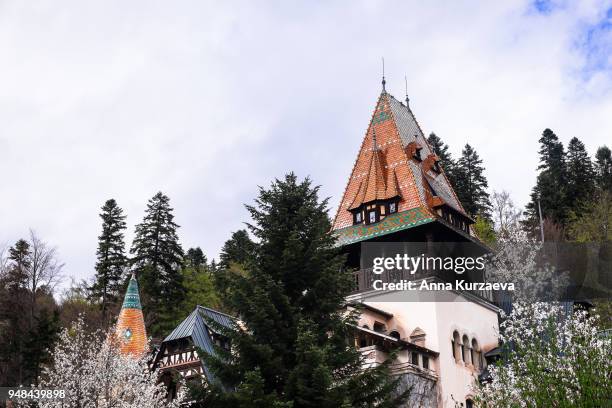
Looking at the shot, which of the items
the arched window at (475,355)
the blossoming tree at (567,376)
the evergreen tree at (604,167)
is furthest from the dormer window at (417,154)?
the evergreen tree at (604,167)

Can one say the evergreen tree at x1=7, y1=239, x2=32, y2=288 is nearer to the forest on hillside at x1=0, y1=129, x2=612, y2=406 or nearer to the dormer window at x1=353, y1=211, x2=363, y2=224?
the forest on hillside at x1=0, y1=129, x2=612, y2=406

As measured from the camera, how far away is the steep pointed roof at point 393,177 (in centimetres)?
2917

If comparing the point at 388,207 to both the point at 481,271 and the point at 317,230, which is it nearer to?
the point at 481,271

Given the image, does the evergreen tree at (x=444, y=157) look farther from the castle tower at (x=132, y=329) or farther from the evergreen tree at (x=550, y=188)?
the castle tower at (x=132, y=329)

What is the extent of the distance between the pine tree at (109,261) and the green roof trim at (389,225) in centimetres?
2417

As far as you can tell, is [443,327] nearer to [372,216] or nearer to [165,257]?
[372,216]

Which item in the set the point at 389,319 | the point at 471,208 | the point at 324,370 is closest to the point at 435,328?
the point at 389,319

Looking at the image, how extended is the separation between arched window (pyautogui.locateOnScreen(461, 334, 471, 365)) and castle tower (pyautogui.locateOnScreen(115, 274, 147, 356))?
466 inches

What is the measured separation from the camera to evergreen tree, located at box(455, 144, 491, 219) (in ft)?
187

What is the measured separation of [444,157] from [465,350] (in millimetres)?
33011

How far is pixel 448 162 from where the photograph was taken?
5916 cm

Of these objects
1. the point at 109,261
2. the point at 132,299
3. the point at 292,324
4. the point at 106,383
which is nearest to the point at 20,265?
the point at 109,261

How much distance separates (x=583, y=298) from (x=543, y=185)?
68.9 ft

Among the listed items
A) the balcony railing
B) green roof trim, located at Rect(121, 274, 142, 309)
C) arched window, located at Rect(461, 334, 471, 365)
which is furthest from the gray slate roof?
green roof trim, located at Rect(121, 274, 142, 309)
